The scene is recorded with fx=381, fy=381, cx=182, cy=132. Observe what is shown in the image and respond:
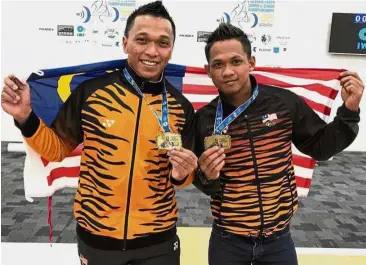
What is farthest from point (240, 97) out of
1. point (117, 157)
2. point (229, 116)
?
point (117, 157)

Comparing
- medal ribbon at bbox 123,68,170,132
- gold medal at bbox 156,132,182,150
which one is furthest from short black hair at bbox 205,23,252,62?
gold medal at bbox 156,132,182,150

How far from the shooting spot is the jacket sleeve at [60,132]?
4.94 ft

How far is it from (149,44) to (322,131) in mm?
899

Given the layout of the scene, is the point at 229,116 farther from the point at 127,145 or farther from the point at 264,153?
the point at 127,145

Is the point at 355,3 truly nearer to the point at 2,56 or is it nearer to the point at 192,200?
the point at 192,200

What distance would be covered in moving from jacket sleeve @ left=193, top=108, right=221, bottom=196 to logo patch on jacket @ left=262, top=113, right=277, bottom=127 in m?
0.28

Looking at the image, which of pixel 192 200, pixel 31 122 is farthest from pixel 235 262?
pixel 192 200

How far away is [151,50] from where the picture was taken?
148cm

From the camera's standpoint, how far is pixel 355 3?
611cm

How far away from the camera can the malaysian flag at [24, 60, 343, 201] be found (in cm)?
202

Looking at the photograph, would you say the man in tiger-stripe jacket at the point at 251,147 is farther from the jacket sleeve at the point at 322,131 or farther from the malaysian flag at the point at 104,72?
the malaysian flag at the point at 104,72

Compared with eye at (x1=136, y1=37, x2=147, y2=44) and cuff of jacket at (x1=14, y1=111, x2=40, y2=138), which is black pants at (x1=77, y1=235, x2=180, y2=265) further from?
eye at (x1=136, y1=37, x2=147, y2=44)

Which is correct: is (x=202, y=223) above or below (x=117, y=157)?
below

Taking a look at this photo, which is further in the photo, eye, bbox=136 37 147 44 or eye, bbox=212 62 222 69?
eye, bbox=212 62 222 69
